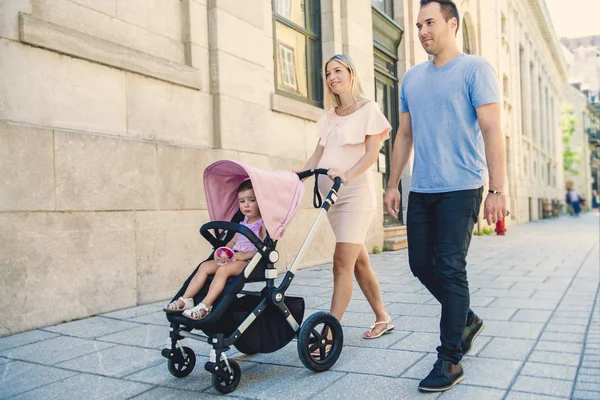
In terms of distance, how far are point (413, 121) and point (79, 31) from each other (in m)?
3.31

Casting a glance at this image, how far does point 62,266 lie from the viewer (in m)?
4.71

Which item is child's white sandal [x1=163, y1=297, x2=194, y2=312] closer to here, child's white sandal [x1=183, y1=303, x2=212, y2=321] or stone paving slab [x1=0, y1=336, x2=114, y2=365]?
child's white sandal [x1=183, y1=303, x2=212, y2=321]

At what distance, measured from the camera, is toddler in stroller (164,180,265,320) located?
3083mm

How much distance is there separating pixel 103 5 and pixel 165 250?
2448 mm

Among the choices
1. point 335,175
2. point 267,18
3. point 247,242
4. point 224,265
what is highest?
point 267,18

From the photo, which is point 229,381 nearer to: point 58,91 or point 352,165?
point 352,165

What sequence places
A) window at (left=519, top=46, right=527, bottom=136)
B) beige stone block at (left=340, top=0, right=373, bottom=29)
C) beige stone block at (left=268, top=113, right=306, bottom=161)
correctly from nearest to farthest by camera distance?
1. beige stone block at (left=268, top=113, right=306, bottom=161)
2. beige stone block at (left=340, top=0, right=373, bottom=29)
3. window at (left=519, top=46, right=527, bottom=136)

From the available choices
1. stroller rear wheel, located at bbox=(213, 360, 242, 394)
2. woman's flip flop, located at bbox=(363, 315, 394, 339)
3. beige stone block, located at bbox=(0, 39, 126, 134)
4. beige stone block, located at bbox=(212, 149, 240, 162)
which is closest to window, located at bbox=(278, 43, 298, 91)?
beige stone block, located at bbox=(212, 149, 240, 162)

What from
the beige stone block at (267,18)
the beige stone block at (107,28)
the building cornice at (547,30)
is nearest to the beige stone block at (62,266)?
the beige stone block at (107,28)

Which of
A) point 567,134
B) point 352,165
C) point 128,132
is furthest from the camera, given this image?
point 567,134

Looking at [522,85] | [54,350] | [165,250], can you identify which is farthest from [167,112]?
[522,85]

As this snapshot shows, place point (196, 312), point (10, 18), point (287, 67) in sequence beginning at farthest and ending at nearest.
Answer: point (287, 67)
point (10, 18)
point (196, 312)

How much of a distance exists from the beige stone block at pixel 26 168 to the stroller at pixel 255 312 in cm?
186

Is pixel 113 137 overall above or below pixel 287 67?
below
